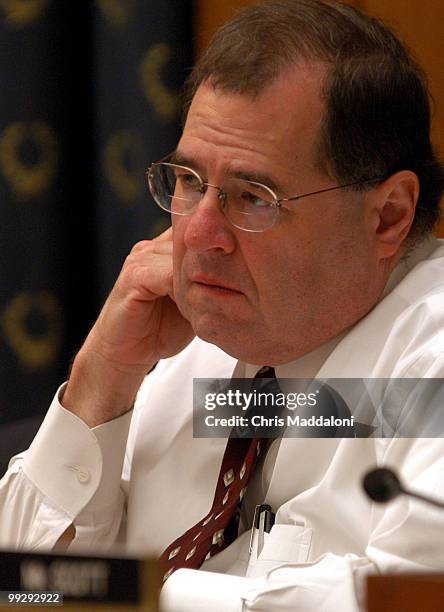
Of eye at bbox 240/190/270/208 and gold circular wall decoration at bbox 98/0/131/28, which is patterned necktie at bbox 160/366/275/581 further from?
gold circular wall decoration at bbox 98/0/131/28

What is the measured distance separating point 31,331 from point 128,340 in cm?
77

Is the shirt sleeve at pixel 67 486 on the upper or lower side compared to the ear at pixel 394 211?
lower

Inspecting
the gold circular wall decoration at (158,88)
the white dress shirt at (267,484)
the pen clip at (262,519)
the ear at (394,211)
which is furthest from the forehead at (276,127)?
the gold circular wall decoration at (158,88)

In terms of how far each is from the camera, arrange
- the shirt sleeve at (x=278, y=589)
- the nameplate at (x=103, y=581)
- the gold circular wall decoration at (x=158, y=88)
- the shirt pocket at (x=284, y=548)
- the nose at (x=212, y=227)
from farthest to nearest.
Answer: the gold circular wall decoration at (x=158, y=88) < the nose at (x=212, y=227) < the shirt pocket at (x=284, y=548) < the shirt sleeve at (x=278, y=589) < the nameplate at (x=103, y=581)

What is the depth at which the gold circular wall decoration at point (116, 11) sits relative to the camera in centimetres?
233

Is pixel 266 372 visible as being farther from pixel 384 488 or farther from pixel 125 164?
pixel 125 164

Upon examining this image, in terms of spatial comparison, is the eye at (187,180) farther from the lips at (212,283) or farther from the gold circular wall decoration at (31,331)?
Result: the gold circular wall decoration at (31,331)

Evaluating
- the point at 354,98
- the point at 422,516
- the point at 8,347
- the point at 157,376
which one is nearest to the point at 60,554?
the point at 422,516

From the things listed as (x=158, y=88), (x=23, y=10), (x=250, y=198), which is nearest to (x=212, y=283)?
(x=250, y=198)

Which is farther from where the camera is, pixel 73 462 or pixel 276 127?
pixel 73 462

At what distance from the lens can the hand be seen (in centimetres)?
167

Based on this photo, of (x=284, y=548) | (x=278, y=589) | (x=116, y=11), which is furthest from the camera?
(x=116, y=11)

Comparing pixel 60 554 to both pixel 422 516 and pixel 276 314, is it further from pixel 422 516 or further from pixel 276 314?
pixel 276 314

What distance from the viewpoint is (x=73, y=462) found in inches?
63.6
